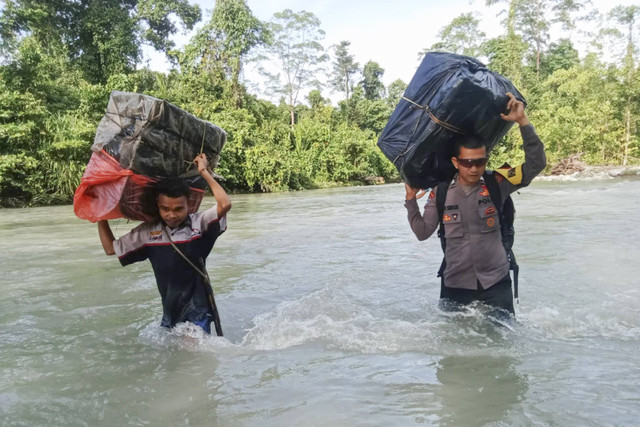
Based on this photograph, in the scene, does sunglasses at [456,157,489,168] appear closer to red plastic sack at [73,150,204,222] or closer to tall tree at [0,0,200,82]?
red plastic sack at [73,150,204,222]

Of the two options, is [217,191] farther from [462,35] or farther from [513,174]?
[462,35]

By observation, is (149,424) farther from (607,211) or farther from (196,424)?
(607,211)

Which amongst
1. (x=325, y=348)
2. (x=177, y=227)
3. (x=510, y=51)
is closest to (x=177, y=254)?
(x=177, y=227)

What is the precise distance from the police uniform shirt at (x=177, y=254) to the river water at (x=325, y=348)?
0.55 ft

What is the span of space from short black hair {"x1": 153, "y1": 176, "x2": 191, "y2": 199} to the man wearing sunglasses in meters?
1.43

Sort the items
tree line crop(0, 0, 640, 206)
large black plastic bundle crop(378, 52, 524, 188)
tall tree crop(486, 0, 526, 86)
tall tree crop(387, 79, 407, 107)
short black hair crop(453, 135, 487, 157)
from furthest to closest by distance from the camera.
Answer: tall tree crop(387, 79, 407, 107) → tall tree crop(486, 0, 526, 86) → tree line crop(0, 0, 640, 206) → short black hair crop(453, 135, 487, 157) → large black plastic bundle crop(378, 52, 524, 188)

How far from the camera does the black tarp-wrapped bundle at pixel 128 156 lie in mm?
2889

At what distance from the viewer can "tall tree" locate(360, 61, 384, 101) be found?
50.3m

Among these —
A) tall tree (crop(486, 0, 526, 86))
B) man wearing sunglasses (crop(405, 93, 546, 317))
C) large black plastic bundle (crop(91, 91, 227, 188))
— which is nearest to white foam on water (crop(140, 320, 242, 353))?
large black plastic bundle (crop(91, 91, 227, 188))

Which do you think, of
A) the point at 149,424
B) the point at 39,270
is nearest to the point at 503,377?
the point at 149,424

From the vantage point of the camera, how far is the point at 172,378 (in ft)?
9.14

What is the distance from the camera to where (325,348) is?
127 inches

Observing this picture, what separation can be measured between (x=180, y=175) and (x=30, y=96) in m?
18.3

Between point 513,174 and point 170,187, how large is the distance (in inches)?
82.0
